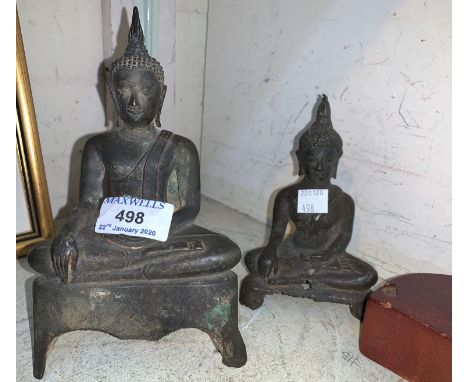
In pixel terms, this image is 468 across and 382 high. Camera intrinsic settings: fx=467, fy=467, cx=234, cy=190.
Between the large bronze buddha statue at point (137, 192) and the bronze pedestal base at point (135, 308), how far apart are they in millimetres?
44

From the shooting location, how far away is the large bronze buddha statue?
179 centimetres

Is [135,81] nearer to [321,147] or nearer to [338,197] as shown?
[321,147]

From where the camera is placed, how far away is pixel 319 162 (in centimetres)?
220

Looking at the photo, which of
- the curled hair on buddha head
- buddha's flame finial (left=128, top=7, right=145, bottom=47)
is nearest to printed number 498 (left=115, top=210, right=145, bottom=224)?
the curled hair on buddha head

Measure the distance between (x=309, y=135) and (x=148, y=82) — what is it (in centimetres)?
80

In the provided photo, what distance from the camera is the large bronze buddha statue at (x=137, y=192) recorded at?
5.88ft

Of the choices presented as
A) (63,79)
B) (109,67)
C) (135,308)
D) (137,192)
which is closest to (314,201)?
(137,192)

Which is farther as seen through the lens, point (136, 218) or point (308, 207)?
point (308, 207)

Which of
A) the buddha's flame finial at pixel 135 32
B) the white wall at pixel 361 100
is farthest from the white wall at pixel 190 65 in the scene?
the buddha's flame finial at pixel 135 32

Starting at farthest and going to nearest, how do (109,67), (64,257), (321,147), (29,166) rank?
(109,67) < (29,166) < (321,147) < (64,257)

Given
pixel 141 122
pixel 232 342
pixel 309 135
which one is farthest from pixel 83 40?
pixel 232 342

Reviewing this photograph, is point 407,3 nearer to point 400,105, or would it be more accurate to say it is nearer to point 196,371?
point 400,105

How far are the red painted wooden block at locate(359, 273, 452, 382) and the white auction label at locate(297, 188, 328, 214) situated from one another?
0.46 meters

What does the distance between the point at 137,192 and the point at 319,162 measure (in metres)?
0.85
